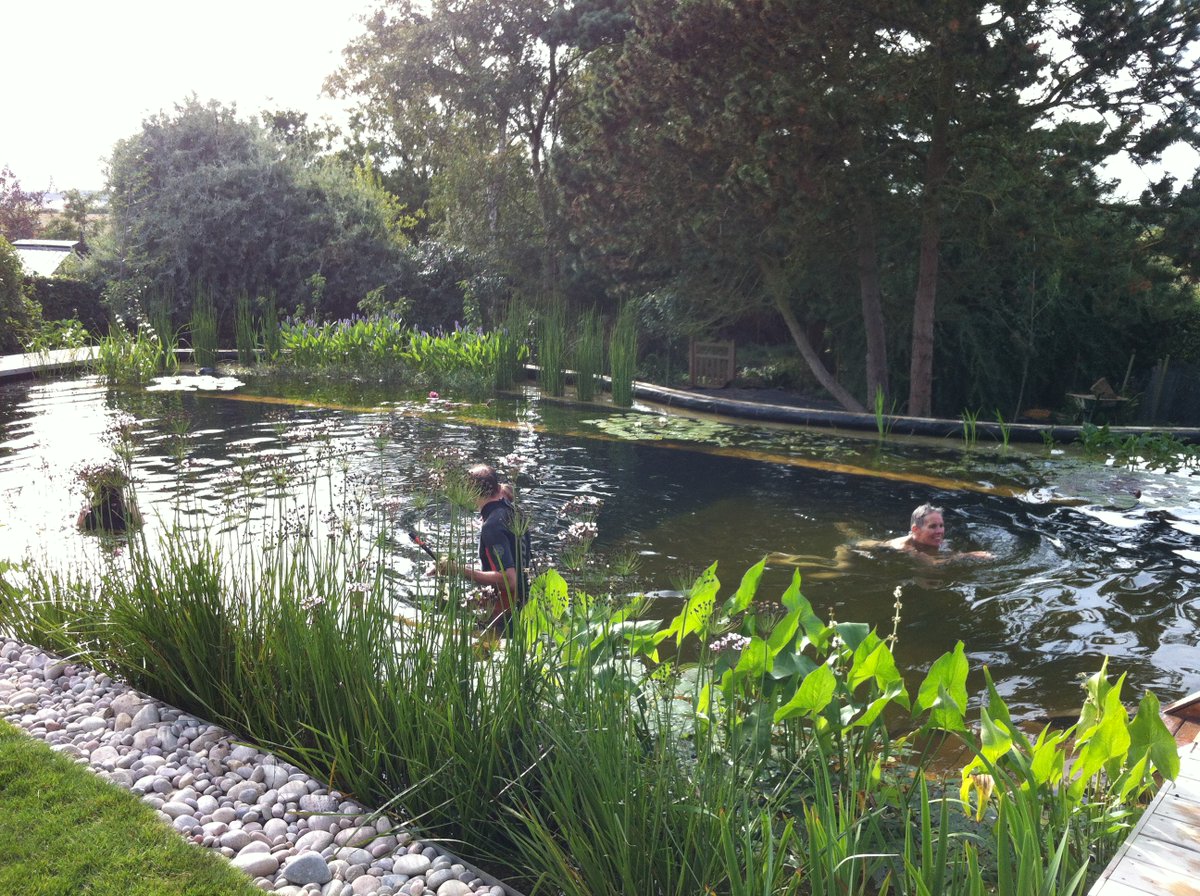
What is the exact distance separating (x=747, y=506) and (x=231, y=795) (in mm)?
6135

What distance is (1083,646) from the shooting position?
5.75 m

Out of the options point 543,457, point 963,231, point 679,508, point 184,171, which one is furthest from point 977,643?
point 184,171

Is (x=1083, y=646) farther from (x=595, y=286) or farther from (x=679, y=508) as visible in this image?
(x=595, y=286)

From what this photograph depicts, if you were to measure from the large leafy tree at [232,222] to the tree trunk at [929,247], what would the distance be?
45.4 ft

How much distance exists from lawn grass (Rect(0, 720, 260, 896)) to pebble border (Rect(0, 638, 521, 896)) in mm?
79

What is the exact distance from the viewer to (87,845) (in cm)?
299

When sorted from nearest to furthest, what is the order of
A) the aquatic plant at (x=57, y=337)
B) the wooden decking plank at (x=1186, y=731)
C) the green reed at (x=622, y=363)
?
the wooden decking plank at (x=1186, y=731) → the green reed at (x=622, y=363) → the aquatic plant at (x=57, y=337)

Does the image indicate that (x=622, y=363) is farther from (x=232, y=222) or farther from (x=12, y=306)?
(x=232, y=222)

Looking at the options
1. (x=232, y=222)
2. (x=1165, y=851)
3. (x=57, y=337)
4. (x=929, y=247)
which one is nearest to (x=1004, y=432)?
(x=929, y=247)

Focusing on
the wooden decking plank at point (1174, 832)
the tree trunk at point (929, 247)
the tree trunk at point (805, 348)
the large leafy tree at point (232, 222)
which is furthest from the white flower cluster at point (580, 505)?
the large leafy tree at point (232, 222)

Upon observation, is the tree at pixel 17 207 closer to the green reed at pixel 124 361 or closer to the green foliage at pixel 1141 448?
the green reed at pixel 124 361

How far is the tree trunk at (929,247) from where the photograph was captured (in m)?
12.0

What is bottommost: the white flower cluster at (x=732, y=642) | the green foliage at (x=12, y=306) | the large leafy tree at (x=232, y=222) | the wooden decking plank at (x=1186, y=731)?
the wooden decking plank at (x=1186, y=731)

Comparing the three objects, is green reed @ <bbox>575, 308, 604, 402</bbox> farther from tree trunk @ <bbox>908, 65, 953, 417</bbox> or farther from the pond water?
tree trunk @ <bbox>908, 65, 953, 417</bbox>
